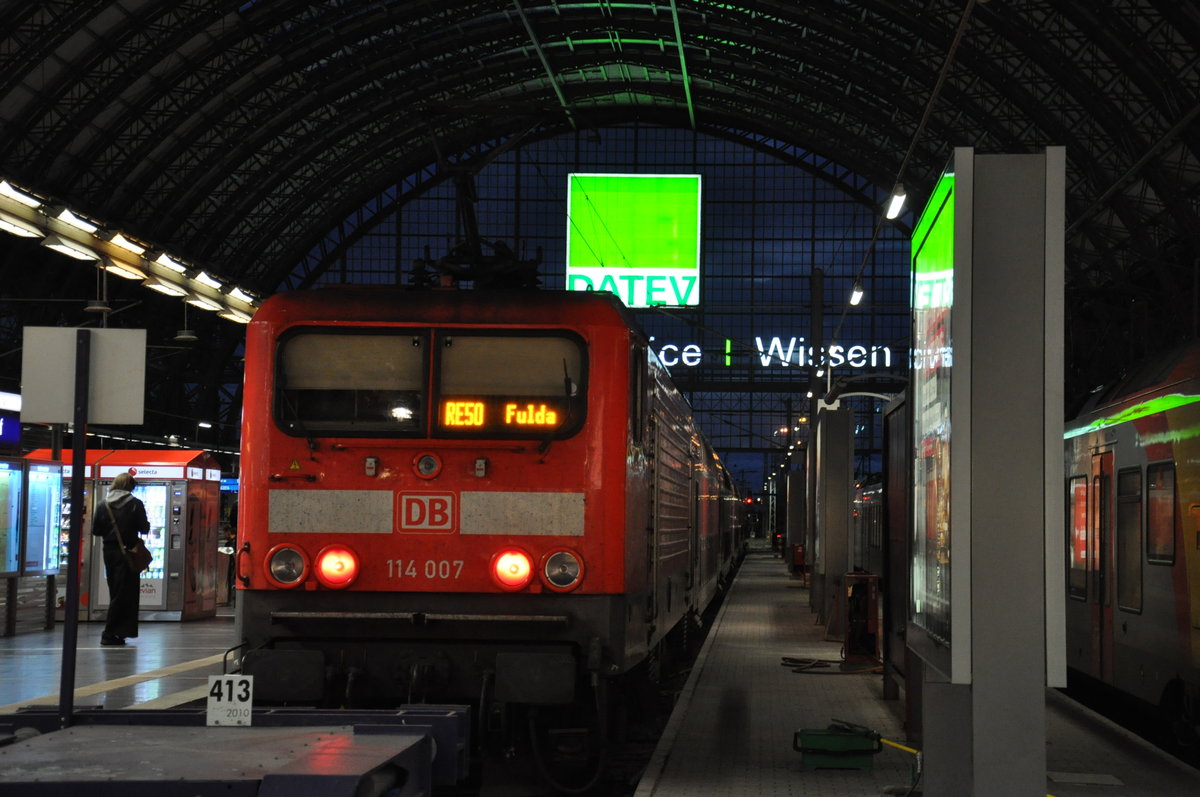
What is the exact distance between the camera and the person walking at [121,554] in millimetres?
16516

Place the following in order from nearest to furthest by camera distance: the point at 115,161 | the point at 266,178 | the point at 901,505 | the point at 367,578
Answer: the point at 367,578, the point at 901,505, the point at 115,161, the point at 266,178

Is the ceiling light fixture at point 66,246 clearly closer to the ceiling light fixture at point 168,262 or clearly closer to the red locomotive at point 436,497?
the ceiling light fixture at point 168,262

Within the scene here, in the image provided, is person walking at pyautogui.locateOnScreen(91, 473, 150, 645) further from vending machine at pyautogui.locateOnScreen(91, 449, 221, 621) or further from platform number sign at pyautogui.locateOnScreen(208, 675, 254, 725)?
platform number sign at pyautogui.locateOnScreen(208, 675, 254, 725)

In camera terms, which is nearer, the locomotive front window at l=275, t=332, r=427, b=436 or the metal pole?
the metal pole

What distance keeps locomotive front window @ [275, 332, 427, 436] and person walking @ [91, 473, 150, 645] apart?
869 cm

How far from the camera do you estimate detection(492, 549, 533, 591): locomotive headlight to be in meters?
8.24

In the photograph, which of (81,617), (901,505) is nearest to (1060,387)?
(901,505)

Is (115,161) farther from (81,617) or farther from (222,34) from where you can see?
(81,617)

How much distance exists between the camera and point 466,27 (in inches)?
1549

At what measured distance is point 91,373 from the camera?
760cm

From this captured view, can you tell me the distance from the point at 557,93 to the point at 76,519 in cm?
4177

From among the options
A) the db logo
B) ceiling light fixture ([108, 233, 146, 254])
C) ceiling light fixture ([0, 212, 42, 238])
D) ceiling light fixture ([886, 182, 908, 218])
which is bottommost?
the db logo

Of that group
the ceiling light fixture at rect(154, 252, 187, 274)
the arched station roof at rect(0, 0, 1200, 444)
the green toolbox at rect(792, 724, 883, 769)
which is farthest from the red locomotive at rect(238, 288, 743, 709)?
the arched station roof at rect(0, 0, 1200, 444)

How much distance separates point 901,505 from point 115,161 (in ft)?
103
